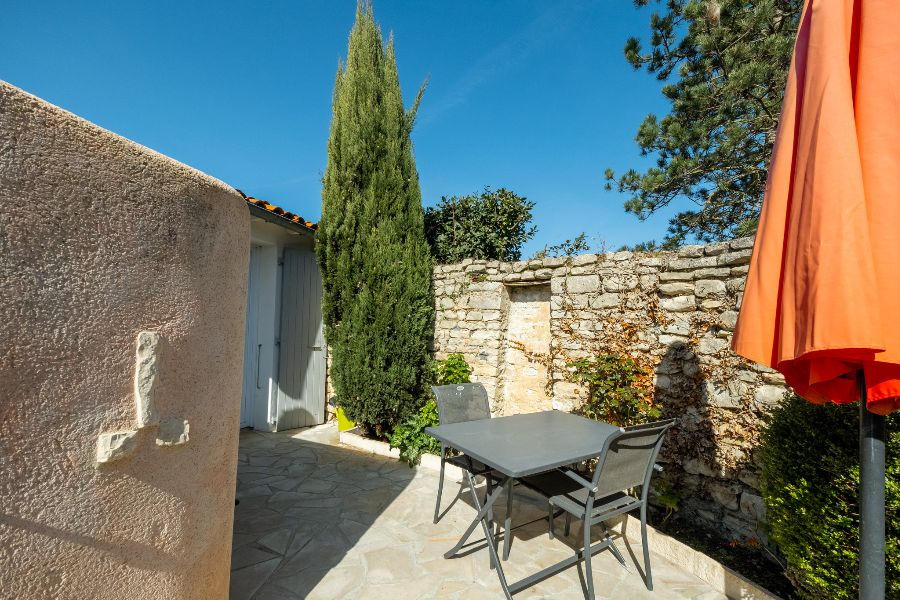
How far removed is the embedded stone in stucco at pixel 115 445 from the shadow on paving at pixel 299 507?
5.17ft

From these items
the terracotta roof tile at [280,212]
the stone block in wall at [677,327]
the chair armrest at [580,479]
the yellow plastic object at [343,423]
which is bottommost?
the yellow plastic object at [343,423]

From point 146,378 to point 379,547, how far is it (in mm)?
2186

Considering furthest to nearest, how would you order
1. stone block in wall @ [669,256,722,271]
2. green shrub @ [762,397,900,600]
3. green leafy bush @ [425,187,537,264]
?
green leafy bush @ [425,187,537,264], stone block in wall @ [669,256,722,271], green shrub @ [762,397,900,600]

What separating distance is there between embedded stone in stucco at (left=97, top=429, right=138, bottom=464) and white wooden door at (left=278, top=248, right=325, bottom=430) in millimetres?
4712

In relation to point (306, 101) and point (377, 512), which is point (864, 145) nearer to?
point (377, 512)

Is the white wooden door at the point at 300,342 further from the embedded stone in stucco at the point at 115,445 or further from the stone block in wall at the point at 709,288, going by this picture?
the stone block in wall at the point at 709,288

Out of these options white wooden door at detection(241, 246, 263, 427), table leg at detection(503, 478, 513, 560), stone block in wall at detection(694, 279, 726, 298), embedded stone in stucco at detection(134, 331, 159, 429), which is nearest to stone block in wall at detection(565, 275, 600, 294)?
stone block in wall at detection(694, 279, 726, 298)

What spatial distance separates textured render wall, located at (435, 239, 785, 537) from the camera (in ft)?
10.4

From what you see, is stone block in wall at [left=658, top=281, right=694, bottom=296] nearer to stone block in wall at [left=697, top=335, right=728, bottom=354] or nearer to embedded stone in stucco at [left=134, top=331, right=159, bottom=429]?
stone block in wall at [left=697, top=335, right=728, bottom=354]

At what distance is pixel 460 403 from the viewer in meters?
3.51

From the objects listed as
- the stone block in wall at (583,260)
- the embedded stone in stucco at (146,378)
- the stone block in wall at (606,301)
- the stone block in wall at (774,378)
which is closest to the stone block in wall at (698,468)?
the stone block in wall at (774,378)

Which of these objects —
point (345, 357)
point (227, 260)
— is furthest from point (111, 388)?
point (345, 357)

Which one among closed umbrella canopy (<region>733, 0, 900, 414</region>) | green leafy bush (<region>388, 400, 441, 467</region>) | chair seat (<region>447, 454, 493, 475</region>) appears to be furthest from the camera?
green leafy bush (<region>388, 400, 441, 467</region>)

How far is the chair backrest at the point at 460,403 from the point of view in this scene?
11.0 ft
